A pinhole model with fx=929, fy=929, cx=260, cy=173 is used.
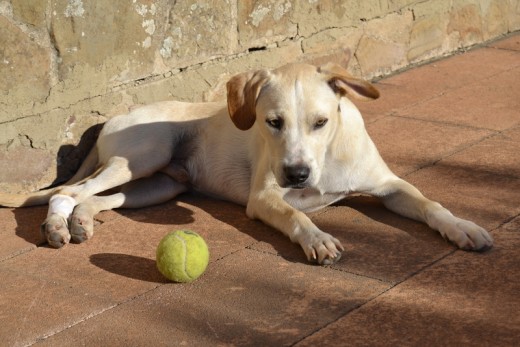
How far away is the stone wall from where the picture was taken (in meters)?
5.02

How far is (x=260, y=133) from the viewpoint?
188 inches

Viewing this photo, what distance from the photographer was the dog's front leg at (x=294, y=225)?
403cm

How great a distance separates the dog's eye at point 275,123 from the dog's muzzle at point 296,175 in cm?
22

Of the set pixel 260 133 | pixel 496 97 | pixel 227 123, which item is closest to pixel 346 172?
pixel 260 133

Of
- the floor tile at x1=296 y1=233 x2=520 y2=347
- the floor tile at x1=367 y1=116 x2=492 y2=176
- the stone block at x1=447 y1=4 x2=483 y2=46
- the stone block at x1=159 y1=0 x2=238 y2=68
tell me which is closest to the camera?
the floor tile at x1=296 y1=233 x2=520 y2=347

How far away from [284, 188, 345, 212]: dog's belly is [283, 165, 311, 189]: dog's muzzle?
0.41m

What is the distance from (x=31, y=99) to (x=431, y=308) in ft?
8.56

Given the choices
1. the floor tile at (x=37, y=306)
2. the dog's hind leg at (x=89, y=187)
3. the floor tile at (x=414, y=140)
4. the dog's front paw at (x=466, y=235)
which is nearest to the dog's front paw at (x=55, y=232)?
the dog's hind leg at (x=89, y=187)

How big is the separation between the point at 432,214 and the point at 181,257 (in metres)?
1.25

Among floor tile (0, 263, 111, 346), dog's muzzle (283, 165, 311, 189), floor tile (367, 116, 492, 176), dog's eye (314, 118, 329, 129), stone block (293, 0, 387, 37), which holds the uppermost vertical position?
stone block (293, 0, 387, 37)

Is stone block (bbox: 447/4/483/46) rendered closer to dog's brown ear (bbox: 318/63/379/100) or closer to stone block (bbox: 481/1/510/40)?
stone block (bbox: 481/1/510/40)

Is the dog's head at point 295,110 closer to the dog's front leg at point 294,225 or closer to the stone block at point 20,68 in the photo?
the dog's front leg at point 294,225

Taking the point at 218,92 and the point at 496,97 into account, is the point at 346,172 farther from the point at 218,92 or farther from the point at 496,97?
the point at 496,97


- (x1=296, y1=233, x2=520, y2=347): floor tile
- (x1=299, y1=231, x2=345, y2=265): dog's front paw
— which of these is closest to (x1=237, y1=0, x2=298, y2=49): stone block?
(x1=299, y1=231, x2=345, y2=265): dog's front paw
